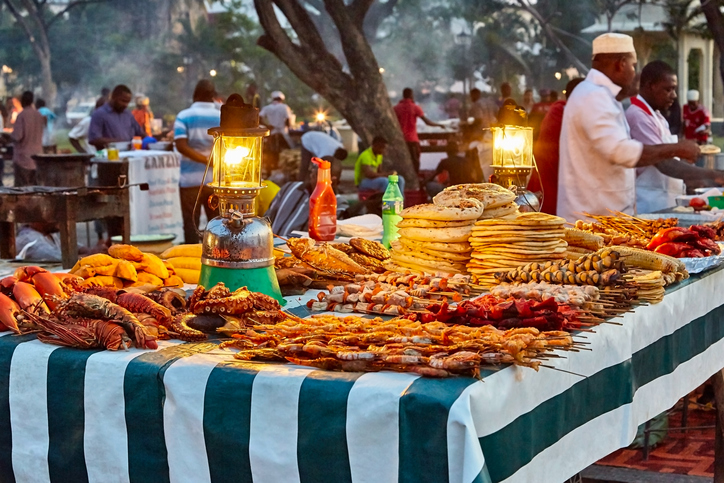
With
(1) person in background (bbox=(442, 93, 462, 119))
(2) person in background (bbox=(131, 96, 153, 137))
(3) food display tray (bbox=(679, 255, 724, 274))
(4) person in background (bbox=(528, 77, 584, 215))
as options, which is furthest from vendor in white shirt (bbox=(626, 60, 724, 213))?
(1) person in background (bbox=(442, 93, 462, 119))

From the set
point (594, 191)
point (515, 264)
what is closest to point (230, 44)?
point (594, 191)

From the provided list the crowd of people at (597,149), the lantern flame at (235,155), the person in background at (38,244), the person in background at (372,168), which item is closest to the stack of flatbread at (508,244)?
the lantern flame at (235,155)

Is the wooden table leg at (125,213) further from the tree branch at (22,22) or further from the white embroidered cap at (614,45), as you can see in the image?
the tree branch at (22,22)

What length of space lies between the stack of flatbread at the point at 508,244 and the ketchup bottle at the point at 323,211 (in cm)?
84

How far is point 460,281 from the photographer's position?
302 cm

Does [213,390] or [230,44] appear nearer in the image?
[213,390]

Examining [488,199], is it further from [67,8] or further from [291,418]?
[67,8]

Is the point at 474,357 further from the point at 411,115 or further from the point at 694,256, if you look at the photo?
the point at 411,115

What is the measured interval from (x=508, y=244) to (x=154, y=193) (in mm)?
8049

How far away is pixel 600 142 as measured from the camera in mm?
4914

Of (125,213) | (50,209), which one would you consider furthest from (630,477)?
(125,213)

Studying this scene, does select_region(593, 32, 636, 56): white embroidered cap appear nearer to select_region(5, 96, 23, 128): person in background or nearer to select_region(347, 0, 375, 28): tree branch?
select_region(347, 0, 375, 28): tree branch

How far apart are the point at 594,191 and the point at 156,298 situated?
3141 mm

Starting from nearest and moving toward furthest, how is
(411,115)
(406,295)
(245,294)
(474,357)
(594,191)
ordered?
1. (474,357)
2. (245,294)
3. (406,295)
4. (594,191)
5. (411,115)
